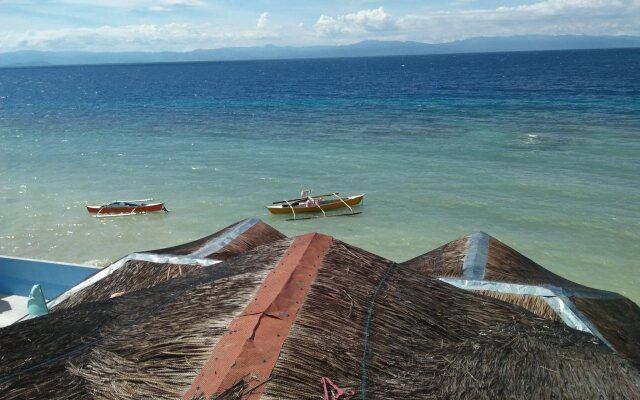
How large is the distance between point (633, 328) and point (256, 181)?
61.6 ft

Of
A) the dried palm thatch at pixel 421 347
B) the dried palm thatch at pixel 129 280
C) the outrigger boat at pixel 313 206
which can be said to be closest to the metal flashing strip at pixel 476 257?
the dried palm thatch at pixel 421 347

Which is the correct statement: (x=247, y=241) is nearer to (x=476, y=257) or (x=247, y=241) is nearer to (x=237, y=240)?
(x=237, y=240)

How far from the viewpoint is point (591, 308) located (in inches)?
209

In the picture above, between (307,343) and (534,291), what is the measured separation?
3054 mm

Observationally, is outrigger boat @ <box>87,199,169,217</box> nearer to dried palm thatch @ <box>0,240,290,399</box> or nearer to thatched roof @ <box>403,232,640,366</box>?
thatched roof @ <box>403,232,640,366</box>

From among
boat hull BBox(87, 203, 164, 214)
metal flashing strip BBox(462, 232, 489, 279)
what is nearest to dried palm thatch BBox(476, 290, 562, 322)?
metal flashing strip BBox(462, 232, 489, 279)

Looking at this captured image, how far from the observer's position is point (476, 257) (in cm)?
661

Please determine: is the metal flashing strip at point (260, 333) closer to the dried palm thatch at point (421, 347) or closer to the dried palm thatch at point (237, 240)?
the dried palm thatch at point (421, 347)

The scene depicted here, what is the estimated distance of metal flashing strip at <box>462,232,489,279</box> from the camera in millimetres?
6094

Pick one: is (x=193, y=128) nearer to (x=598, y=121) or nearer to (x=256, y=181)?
(x=256, y=181)

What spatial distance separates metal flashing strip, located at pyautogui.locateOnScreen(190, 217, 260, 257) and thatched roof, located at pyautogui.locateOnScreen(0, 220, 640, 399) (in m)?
2.87

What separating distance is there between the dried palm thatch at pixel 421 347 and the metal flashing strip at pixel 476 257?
6.23ft

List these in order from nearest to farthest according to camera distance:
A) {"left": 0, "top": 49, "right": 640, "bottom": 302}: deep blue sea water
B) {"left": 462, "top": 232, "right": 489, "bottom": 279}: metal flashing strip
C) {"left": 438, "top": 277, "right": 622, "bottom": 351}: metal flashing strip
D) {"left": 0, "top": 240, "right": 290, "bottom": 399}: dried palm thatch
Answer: {"left": 0, "top": 240, "right": 290, "bottom": 399}: dried palm thatch, {"left": 438, "top": 277, "right": 622, "bottom": 351}: metal flashing strip, {"left": 462, "top": 232, "right": 489, "bottom": 279}: metal flashing strip, {"left": 0, "top": 49, "right": 640, "bottom": 302}: deep blue sea water

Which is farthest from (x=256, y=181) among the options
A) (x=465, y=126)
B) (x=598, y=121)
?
(x=598, y=121)
